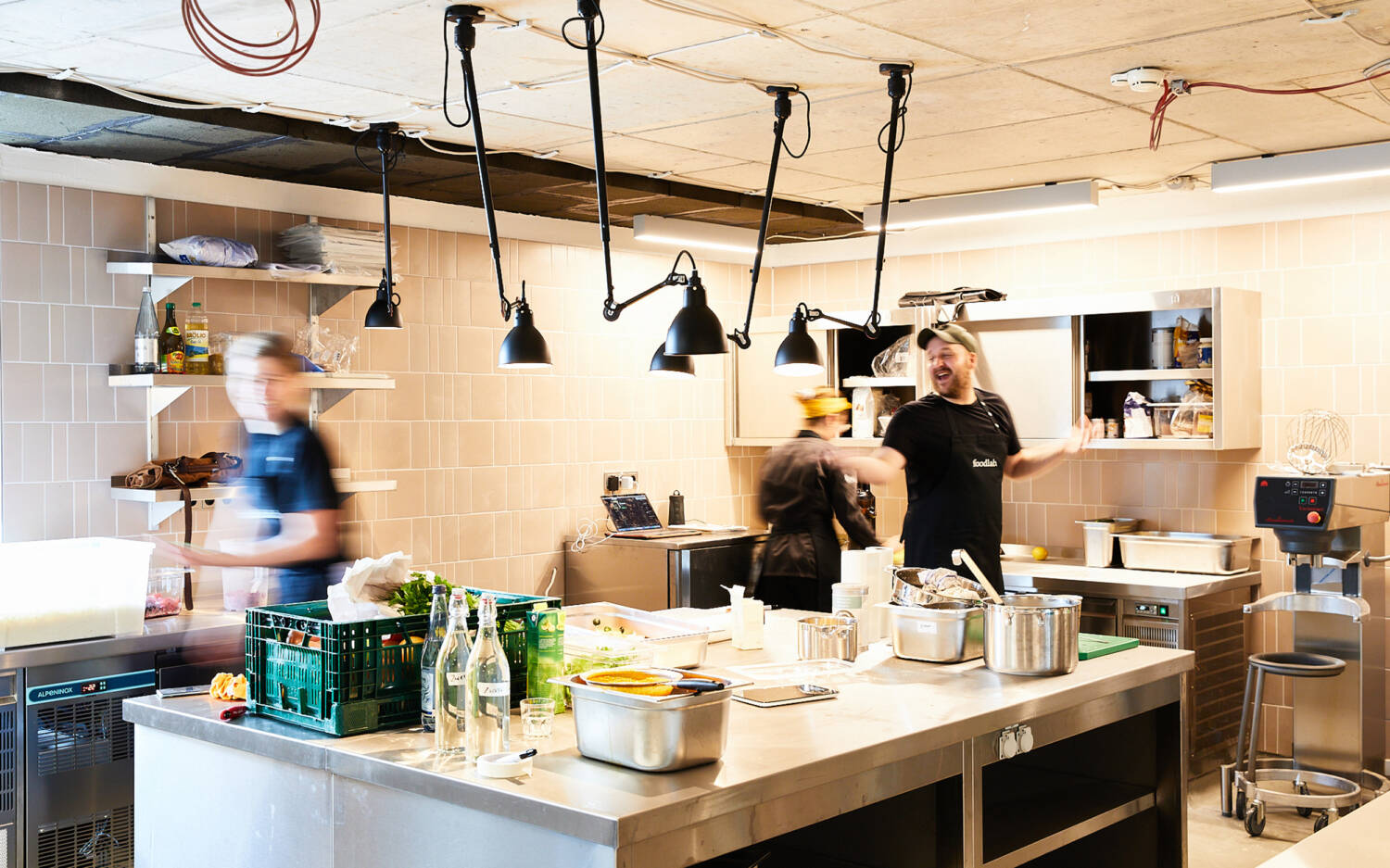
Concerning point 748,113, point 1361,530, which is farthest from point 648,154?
point 1361,530

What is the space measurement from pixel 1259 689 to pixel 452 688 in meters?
3.81

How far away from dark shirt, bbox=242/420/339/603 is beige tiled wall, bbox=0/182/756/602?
23 cm

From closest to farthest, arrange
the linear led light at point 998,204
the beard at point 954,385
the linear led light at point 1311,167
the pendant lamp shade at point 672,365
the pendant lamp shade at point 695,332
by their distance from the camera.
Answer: the pendant lamp shade at point 695,332
the pendant lamp shade at point 672,365
the beard at point 954,385
the linear led light at point 1311,167
the linear led light at point 998,204

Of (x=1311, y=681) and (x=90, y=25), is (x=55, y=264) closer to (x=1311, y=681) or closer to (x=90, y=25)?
(x=90, y=25)

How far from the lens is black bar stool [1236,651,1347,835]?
4934 millimetres

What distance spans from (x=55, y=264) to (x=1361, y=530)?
5.41 metres

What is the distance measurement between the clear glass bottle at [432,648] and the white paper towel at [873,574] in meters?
1.48

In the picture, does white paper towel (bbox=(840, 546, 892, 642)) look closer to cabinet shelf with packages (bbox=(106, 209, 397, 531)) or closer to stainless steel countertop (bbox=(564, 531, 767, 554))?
cabinet shelf with packages (bbox=(106, 209, 397, 531))

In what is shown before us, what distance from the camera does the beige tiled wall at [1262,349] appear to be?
18.3 feet

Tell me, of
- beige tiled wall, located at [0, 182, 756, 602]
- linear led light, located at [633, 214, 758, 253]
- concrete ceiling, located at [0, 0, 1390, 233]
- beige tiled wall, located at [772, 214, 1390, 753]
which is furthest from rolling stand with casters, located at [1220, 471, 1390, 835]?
beige tiled wall, located at [0, 182, 756, 602]

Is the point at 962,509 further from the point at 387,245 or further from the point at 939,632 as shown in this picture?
the point at 387,245

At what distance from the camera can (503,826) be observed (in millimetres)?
2266

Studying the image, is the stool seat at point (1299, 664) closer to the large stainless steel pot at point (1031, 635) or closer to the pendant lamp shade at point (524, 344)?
the large stainless steel pot at point (1031, 635)

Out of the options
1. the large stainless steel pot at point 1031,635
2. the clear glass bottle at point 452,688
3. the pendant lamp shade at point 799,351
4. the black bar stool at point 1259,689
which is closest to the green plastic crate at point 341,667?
the clear glass bottle at point 452,688
